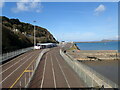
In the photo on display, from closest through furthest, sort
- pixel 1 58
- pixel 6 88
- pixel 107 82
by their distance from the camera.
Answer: pixel 107 82 < pixel 6 88 < pixel 1 58

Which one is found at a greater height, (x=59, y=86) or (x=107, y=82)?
(x=107, y=82)

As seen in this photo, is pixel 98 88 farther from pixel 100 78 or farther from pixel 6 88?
pixel 6 88

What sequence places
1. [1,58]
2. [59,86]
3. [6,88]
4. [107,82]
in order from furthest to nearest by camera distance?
[1,58] → [59,86] → [6,88] → [107,82]

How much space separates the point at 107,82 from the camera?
36.8 feet

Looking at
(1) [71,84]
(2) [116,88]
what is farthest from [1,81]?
(2) [116,88]

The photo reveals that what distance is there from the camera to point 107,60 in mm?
49344

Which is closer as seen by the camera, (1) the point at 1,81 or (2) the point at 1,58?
(1) the point at 1,81

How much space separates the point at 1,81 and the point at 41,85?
4764 mm

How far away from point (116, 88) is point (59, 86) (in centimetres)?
658

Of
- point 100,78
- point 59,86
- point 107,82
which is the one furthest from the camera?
point 59,86

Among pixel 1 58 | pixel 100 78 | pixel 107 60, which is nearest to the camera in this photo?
pixel 100 78

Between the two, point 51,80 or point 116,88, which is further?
point 51,80

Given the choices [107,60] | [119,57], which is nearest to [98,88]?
[107,60]

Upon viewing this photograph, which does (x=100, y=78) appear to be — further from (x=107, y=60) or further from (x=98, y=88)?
(x=107, y=60)
